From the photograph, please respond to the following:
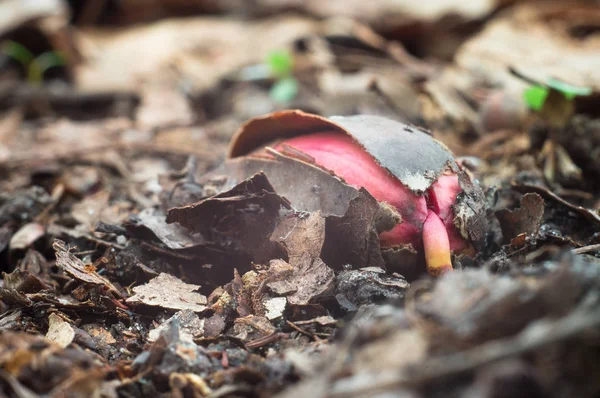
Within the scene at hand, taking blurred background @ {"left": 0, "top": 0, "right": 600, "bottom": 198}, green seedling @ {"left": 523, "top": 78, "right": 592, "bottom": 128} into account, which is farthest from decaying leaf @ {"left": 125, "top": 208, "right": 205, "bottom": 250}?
green seedling @ {"left": 523, "top": 78, "right": 592, "bottom": 128}

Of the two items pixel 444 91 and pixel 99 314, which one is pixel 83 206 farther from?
pixel 444 91

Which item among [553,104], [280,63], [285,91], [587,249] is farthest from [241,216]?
[280,63]

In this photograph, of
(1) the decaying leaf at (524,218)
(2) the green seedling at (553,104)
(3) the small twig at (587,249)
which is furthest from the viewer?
(2) the green seedling at (553,104)

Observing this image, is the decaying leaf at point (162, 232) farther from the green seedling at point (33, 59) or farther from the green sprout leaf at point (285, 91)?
the green seedling at point (33, 59)

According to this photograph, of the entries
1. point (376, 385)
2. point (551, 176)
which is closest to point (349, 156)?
point (376, 385)

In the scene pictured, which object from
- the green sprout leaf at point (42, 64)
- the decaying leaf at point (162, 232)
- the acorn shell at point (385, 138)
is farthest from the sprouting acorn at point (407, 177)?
the green sprout leaf at point (42, 64)

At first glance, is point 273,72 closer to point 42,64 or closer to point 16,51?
point 42,64

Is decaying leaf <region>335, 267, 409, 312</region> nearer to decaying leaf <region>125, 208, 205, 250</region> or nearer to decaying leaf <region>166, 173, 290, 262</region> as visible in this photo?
decaying leaf <region>166, 173, 290, 262</region>
